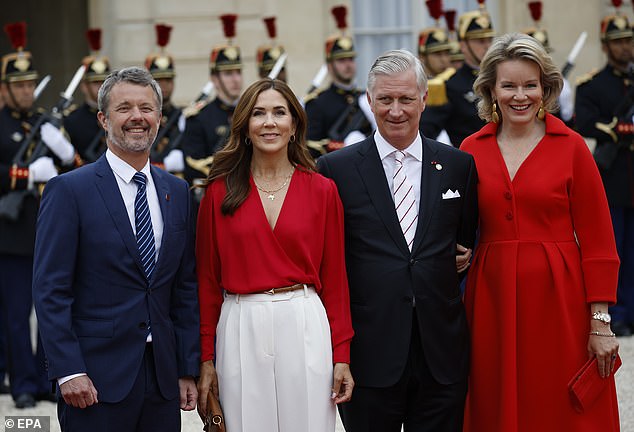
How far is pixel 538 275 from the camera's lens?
14.3 ft

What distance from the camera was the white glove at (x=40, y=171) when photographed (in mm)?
7270

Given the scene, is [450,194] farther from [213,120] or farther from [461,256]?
[213,120]

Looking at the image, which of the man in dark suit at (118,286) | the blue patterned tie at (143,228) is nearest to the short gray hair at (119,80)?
the man in dark suit at (118,286)

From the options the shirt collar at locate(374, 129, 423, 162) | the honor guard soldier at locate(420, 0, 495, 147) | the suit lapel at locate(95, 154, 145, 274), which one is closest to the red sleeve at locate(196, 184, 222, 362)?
the suit lapel at locate(95, 154, 145, 274)

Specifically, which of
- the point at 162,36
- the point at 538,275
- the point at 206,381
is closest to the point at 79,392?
the point at 206,381

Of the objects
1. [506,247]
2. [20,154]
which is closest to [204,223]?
[506,247]

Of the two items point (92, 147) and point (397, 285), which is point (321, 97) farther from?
point (397, 285)

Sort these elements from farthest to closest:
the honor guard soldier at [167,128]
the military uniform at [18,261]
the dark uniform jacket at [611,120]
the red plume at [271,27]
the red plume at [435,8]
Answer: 1. the red plume at [271,27]
2. the red plume at [435,8]
3. the dark uniform jacket at [611,120]
4. the honor guard soldier at [167,128]
5. the military uniform at [18,261]

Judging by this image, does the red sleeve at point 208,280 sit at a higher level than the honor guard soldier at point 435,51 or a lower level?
lower

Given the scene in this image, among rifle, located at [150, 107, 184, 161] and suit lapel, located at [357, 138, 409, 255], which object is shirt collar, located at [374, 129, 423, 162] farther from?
rifle, located at [150, 107, 184, 161]

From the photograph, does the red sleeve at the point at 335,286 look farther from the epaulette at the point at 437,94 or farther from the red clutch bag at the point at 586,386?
the epaulette at the point at 437,94

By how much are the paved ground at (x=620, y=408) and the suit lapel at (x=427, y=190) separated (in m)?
2.38

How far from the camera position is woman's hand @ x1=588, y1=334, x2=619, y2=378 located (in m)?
4.33

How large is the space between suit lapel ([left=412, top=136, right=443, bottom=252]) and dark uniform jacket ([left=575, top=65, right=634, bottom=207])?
14.8ft
